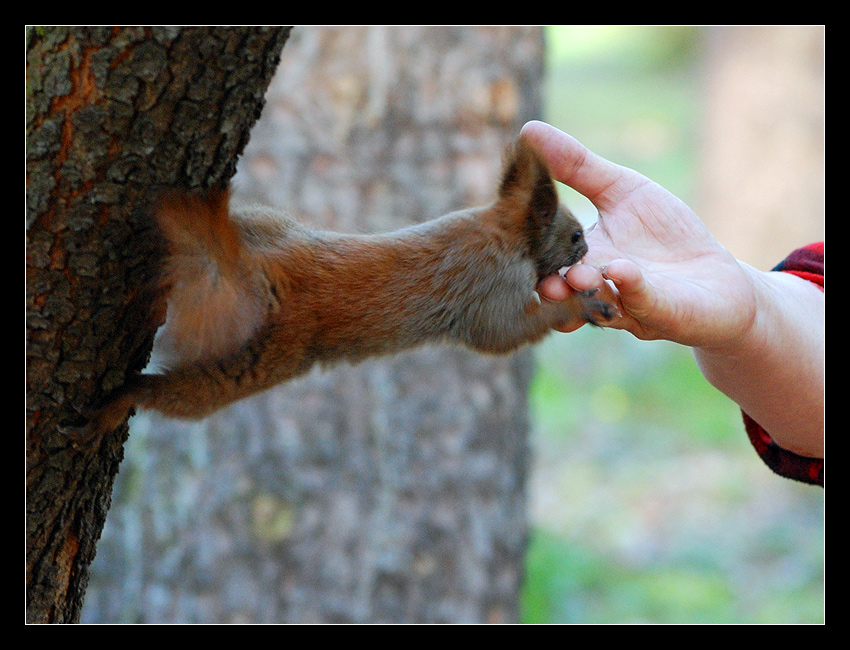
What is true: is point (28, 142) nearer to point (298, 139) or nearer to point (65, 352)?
point (65, 352)

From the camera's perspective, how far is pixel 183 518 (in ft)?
12.7

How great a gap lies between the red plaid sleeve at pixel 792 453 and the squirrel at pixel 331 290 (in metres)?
0.84

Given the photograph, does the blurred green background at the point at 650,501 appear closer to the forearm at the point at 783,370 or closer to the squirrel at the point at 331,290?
the squirrel at the point at 331,290

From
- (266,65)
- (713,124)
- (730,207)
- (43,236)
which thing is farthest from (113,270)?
(713,124)

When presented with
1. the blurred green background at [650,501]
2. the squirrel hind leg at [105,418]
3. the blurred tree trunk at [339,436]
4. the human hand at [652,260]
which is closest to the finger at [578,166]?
the human hand at [652,260]

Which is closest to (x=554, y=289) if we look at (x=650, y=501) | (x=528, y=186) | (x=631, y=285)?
(x=528, y=186)

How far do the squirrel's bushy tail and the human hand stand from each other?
937 millimetres

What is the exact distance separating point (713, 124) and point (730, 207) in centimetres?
106

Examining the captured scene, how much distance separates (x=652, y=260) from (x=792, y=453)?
85 cm

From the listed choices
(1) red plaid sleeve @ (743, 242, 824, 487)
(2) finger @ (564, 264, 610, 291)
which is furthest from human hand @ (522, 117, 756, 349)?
Answer: (1) red plaid sleeve @ (743, 242, 824, 487)

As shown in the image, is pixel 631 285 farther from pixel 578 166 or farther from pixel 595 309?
pixel 578 166

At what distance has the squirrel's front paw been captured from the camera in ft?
6.98

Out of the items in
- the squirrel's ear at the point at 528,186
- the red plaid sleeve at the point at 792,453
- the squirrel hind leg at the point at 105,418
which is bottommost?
the squirrel hind leg at the point at 105,418

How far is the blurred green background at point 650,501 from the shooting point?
5.27 m
